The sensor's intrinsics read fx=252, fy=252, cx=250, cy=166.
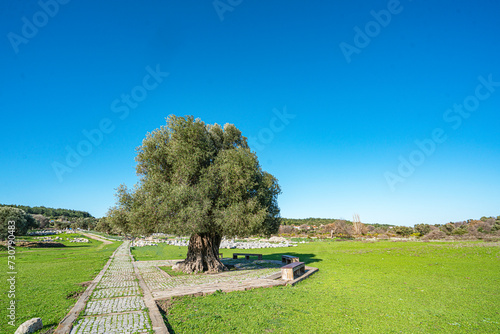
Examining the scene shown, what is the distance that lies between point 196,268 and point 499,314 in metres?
16.1

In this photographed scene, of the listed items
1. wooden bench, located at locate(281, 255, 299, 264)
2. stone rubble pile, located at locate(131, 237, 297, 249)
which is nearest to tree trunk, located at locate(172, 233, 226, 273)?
wooden bench, located at locate(281, 255, 299, 264)

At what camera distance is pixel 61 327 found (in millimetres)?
6969

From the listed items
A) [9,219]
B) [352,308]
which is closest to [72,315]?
[352,308]

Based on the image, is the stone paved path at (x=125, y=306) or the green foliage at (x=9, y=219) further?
the green foliage at (x=9, y=219)

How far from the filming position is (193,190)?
17.0 meters

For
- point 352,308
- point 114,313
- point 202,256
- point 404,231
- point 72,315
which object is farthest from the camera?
point 404,231

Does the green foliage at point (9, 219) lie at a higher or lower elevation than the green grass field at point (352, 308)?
higher

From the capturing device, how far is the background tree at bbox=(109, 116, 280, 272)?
54.7 feet

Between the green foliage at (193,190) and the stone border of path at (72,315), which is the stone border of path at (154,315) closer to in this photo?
the stone border of path at (72,315)

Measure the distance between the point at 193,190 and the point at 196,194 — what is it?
34 cm

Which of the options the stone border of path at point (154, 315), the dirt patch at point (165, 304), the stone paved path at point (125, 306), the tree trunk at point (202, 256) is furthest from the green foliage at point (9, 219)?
the dirt patch at point (165, 304)

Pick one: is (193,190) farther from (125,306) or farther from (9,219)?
(9,219)

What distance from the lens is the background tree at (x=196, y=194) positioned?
16.7m

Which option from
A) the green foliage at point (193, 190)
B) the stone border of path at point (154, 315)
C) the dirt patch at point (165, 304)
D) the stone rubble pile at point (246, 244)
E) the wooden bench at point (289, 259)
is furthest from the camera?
the stone rubble pile at point (246, 244)
